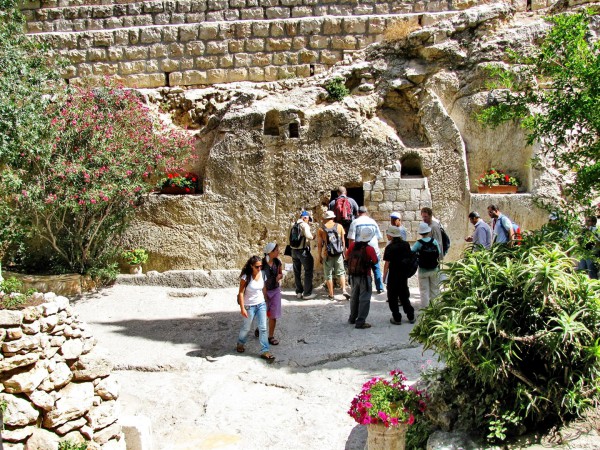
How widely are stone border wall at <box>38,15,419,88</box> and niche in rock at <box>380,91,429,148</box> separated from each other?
1958 millimetres

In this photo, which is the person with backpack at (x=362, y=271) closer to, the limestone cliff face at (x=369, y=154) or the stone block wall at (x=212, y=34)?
the limestone cliff face at (x=369, y=154)

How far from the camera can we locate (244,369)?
716 centimetres

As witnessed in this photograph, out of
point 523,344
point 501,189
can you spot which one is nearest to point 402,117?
point 501,189

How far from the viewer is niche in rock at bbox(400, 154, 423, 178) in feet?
36.0

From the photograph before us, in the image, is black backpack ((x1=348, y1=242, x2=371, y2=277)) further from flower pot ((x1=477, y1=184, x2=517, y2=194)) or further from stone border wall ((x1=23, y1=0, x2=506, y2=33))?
stone border wall ((x1=23, y1=0, x2=506, y2=33))

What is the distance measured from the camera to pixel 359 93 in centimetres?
1152

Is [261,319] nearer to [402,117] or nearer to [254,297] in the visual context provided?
[254,297]

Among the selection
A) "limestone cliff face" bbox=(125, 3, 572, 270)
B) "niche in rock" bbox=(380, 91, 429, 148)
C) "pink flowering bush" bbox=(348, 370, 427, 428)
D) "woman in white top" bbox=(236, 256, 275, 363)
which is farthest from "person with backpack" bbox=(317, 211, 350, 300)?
"pink flowering bush" bbox=(348, 370, 427, 428)

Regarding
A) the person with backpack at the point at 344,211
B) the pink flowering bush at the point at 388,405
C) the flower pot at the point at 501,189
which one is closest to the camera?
the pink flowering bush at the point at 388,405

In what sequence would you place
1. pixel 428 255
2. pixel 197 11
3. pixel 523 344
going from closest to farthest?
1. pixel 523 344
2. pixel 428 255
3. pixel 197 11

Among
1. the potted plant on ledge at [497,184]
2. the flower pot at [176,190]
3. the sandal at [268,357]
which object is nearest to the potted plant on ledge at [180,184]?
the flower pot at [176,190]

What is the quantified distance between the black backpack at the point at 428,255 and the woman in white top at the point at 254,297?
7.30 ft

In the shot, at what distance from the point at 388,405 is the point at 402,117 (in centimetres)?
776

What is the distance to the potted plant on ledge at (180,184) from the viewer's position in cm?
1141
